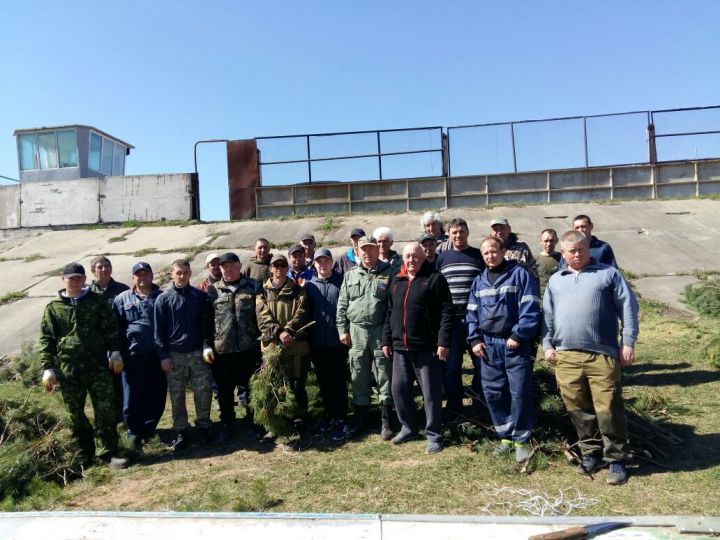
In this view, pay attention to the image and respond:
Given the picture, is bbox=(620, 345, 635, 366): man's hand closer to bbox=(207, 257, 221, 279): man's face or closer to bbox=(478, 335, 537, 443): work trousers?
bbox=(478, 335, 537, 443): work trousers

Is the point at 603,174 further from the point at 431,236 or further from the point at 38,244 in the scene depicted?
the point at 38,244

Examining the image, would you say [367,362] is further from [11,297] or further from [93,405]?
[11,297]

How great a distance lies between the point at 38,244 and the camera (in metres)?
16.1

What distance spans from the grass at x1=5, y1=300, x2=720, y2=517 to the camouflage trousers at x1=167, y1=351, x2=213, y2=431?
311mm

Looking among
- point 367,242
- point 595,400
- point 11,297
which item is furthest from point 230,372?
point 11,297

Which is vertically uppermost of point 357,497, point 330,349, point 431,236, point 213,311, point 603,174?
point 603,174

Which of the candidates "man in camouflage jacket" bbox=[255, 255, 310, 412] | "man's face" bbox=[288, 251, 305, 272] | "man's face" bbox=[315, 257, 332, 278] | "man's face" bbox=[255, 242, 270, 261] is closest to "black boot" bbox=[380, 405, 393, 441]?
"man in camouflage jacket" bbox=[255, 255, 310, 412]

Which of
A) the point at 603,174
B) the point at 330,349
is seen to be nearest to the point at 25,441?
the point at 330,349

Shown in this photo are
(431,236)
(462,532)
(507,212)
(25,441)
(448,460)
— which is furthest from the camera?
(507,212)

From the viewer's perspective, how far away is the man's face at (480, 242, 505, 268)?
4320mm

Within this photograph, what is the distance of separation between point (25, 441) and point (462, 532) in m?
4.21

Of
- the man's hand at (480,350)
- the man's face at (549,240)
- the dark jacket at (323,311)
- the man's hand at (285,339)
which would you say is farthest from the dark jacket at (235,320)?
the man's face at (549,240)

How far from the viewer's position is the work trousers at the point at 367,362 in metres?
4.86

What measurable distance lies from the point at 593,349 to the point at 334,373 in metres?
2.40
